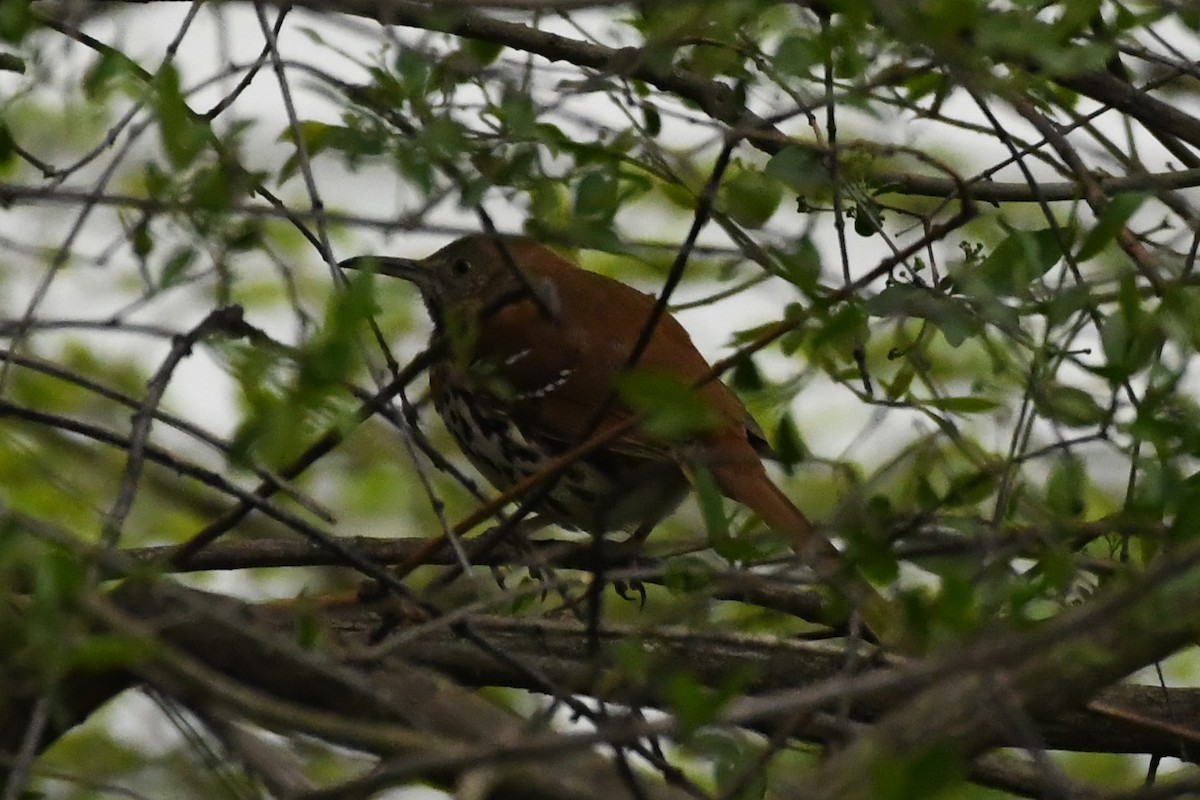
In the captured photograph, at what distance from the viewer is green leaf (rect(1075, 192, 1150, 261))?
238cm

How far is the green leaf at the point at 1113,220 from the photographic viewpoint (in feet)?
7.82

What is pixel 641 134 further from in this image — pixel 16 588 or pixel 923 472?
pixel 16 588

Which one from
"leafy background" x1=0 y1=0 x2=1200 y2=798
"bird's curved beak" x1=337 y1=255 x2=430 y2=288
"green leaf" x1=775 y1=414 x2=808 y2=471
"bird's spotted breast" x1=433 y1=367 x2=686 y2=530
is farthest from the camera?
"bird's curved beak" x1=337 y1=255 x2=430 y2=288

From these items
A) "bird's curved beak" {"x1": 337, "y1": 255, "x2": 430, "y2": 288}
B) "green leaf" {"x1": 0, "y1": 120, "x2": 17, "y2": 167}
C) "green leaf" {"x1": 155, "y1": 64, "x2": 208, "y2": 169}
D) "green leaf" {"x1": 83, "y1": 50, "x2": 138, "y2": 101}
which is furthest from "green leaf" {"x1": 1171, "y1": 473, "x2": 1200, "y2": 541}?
"bird's curved beak" {"x1": 337, "y1": 255, "x2": 430, "y2": 288}

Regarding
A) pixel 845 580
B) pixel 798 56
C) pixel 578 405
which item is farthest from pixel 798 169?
pixel 578 405

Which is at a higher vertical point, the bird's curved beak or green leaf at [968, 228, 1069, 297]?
the bird's curved beak

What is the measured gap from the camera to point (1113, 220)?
2.41 meters

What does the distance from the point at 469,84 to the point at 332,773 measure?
2.05 meters

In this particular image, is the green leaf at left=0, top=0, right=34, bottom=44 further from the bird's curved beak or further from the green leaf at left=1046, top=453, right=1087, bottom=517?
the bird's curved beak

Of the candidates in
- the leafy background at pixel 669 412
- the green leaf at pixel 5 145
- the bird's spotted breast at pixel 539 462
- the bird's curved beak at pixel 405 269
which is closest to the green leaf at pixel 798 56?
the leafy background at pixel 669 412

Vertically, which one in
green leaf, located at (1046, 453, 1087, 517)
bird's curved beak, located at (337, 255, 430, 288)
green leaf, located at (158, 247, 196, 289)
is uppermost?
bird's curved beak, located at (337, 255, 430, 288)

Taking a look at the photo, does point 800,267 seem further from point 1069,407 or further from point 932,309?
point 1069,407

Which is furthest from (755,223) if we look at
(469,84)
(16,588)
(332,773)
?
(332,773)

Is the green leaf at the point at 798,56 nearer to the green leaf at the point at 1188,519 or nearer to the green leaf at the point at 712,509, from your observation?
the green leaf at the point at 712,509
